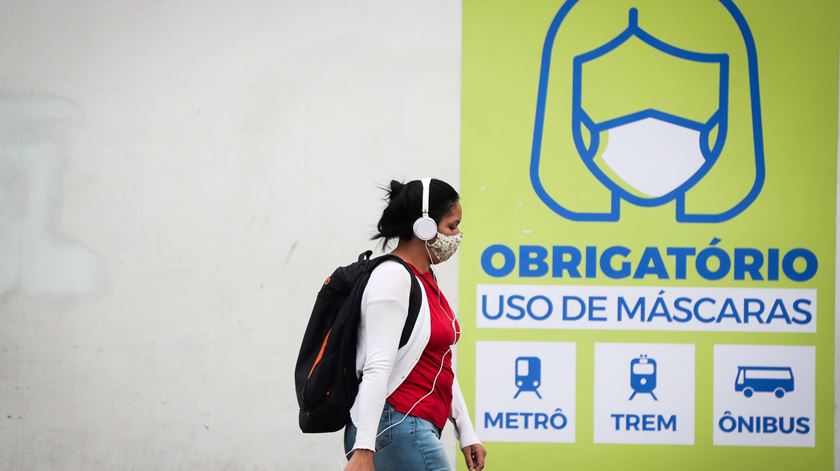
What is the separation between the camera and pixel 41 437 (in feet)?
15.6

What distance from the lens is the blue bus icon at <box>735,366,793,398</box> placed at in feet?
15.5

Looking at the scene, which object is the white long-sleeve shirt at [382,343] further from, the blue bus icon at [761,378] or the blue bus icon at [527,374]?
the blue bus icon at [761,378]

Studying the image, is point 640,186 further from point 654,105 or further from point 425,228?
point 425,228

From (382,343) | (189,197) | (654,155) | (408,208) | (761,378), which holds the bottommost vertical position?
(761,378)

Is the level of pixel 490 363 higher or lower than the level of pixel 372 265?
lower

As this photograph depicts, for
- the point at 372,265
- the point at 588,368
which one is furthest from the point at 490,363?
the point at 372,265

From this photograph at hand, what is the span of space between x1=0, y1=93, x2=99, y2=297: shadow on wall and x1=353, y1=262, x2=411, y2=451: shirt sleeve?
274cm

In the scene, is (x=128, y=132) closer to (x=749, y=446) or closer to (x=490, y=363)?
(x=490, y=363)

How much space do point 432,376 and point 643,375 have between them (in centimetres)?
238

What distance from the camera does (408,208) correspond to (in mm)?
2713

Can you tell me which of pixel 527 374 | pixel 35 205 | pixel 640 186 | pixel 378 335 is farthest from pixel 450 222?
pixel 35 205

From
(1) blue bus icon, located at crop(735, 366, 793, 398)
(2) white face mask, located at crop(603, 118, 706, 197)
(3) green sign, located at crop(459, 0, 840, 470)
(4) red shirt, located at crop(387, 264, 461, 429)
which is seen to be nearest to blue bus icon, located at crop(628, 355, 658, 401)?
(3) green sign, located at crop(459, 0, 840, 470)

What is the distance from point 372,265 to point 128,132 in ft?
8.68

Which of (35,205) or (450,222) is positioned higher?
(35,205)
